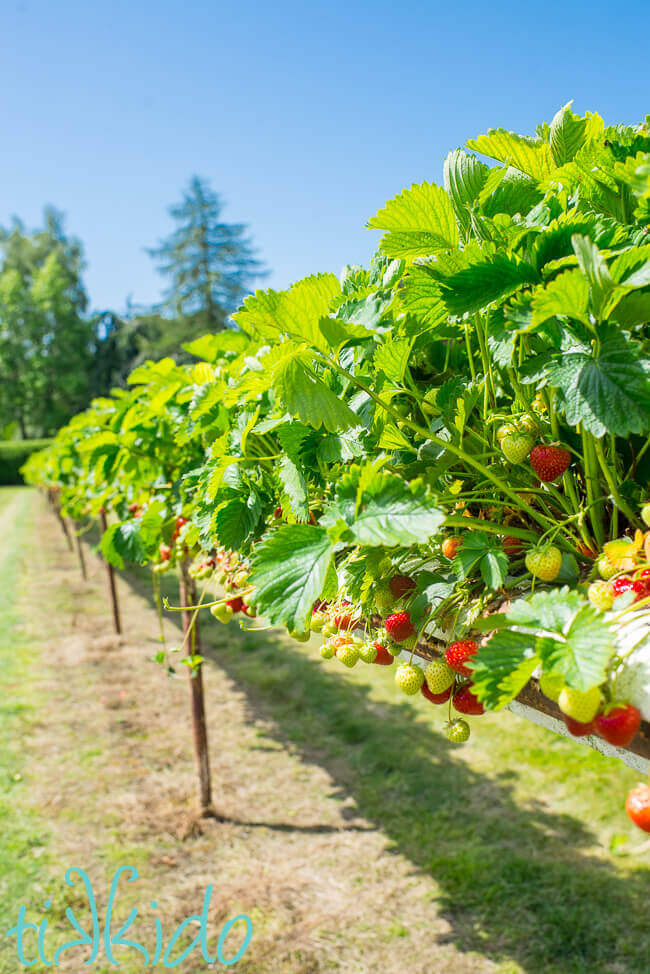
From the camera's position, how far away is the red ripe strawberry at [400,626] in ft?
3.27

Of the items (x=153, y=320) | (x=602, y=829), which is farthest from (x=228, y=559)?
(x=153, y=320)

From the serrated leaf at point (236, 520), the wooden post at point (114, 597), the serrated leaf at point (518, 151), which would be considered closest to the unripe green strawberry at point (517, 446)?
the serrated leaf at point (518, 151)

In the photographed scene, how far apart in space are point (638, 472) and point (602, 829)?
3771mm

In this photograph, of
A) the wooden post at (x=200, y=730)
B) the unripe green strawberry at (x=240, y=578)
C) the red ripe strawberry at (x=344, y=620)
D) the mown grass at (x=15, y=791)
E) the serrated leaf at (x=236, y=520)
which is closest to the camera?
the red ripe strawberry at (x=344, y=620)

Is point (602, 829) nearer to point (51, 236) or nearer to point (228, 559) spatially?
point (228, 559)

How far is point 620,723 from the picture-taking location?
0.61m

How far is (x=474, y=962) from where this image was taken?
292cm

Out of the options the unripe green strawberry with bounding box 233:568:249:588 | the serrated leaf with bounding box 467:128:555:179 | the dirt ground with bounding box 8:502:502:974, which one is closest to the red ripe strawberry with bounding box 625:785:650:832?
the serrated leaf with bounding box 467:128:555:179

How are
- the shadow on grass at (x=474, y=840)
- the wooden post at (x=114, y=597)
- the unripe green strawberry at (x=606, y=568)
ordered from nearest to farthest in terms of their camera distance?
the unripe green strawberry at (x=606, y=568) → the shadow on grass at (x=474, y=840) → the wooden post at (x=114, y=597)

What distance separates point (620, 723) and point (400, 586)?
1.59ft

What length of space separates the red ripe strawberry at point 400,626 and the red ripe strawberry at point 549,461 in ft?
0.98

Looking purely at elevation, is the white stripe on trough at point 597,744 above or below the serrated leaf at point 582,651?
below

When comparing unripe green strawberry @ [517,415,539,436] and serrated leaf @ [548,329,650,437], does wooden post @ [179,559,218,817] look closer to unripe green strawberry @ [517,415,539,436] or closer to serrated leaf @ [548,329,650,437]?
unripe green strawberry @ [517,415,539,436]

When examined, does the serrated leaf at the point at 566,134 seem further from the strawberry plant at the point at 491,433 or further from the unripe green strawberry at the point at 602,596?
the unripe green strawberry at the point at 602,596
